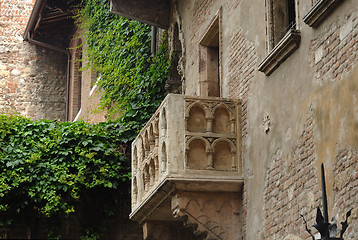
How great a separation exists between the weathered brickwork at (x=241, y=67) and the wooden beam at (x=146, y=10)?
3.57 meters

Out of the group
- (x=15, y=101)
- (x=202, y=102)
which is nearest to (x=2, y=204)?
(x=202, y=102)

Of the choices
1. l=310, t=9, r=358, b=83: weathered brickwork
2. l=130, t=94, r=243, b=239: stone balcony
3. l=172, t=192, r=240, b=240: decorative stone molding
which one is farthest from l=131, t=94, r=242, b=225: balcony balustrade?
l=310, t=9, r=358, b=83: weathered brickwork

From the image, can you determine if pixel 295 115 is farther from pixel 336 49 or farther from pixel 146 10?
pixel 146 10

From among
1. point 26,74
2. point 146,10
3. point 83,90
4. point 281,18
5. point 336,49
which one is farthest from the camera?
point 26,74

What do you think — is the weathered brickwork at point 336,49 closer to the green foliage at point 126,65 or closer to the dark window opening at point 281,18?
the dark window opening at point 281,18

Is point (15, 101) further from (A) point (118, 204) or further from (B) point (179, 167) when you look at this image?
(B) point (179, 167)

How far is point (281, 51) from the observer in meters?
7.54

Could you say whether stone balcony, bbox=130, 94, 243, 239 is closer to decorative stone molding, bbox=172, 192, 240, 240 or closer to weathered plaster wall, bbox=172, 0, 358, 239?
decorative stone molding, bbox=172, 192, 240, 240

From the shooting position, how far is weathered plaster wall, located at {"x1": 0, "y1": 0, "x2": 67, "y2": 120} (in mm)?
19344

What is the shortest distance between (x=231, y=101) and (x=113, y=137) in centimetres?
470

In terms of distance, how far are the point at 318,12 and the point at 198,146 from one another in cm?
246

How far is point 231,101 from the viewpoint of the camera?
8766 millimetres

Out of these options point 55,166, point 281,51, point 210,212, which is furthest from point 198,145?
point 55,166

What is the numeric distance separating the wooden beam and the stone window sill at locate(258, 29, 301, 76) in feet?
16.2
